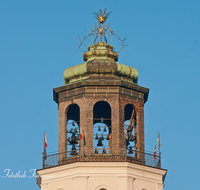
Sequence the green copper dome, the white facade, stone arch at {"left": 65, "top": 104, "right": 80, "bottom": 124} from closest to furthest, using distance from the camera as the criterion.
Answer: the white facade < the green copper dome < stone arch at {"left": 65, "top": 104, "right": 80, "bottom": 124}

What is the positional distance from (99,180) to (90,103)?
4.96 meters

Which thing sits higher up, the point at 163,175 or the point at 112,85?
the point at 112,85

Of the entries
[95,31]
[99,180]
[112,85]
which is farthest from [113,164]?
[95,31]

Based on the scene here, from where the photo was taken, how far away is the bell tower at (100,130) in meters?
60.5

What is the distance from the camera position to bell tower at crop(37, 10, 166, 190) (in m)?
60.5

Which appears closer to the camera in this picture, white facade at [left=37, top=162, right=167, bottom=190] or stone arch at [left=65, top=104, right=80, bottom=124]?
white facade at [left=37, top=162, right=167, bottom=190]

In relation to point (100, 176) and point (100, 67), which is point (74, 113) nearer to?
point (100, 67)

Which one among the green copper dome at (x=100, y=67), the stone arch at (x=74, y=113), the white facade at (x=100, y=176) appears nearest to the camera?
the white facade at (x=100, y=176)

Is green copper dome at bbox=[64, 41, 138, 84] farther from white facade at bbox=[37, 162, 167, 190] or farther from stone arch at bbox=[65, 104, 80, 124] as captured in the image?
white facade at bbox=[37, 162, 167, 190]

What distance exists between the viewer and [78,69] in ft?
210

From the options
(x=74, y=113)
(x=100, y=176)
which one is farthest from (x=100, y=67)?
(x=100, y=176)

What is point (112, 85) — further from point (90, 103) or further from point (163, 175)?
point (163, 175)

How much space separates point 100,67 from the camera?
2505 inches

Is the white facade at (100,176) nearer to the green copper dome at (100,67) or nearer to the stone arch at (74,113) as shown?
the stone arch at (74,113)
